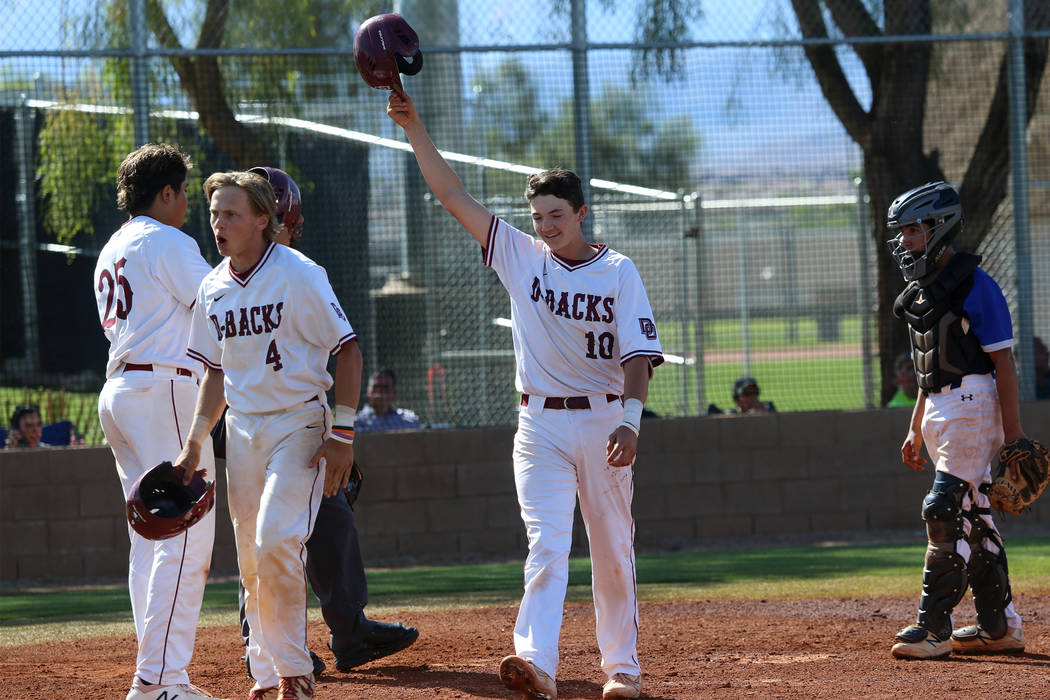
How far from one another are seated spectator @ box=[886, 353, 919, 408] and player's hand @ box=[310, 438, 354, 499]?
23.9ft

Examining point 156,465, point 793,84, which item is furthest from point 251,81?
point 156,465

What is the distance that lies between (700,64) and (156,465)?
7.10 metres

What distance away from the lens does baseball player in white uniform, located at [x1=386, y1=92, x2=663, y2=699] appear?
4820 millimetres

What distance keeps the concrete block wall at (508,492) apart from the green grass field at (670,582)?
48 centimetres

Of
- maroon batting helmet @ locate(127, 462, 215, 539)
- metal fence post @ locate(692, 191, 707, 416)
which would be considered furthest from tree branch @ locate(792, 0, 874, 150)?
maroon batting helmet @ locate(127, 462, 215, 539)

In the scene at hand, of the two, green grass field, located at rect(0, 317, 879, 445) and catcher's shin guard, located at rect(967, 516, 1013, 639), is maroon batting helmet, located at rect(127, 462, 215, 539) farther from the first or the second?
green grass field, located at rect(0, 317, 879, 445)

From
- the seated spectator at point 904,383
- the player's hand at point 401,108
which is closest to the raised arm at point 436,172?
the player's hand at point 401,108

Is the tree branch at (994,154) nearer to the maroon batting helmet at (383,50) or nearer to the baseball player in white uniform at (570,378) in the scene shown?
the baseball player in white uniform at (570,378)

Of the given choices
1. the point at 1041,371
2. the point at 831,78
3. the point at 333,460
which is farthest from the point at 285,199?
the point at 1041,371

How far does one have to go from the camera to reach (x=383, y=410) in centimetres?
1046

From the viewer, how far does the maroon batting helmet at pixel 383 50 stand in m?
5.02

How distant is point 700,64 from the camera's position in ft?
34.8

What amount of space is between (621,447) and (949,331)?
1950 mm

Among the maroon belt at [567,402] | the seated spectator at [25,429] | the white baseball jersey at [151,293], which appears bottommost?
the seated spectator at [25,429]
